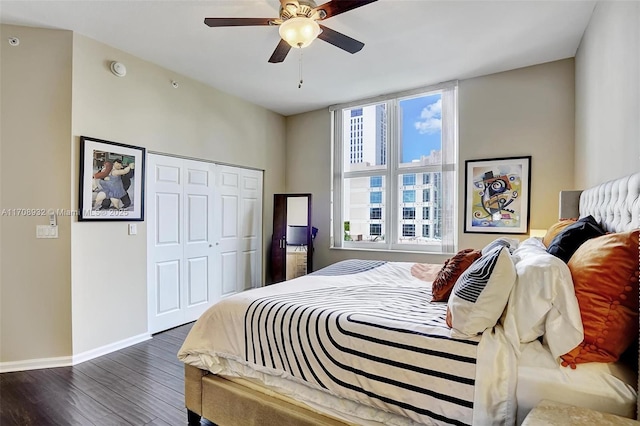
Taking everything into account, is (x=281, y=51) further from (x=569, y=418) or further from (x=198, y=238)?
(x=569, y=418)

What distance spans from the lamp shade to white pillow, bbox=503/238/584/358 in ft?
6.11

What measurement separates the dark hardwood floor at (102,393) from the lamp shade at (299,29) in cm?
255

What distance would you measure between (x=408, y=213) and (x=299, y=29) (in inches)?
115

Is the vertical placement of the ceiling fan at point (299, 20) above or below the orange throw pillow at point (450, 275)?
above

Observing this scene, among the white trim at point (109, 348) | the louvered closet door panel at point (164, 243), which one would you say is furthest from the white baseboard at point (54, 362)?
the louvered closet door panel at point (164, 243)

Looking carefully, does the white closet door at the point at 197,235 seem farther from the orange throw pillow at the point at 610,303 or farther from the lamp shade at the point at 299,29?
the orange throw pillow at the point at 610,303

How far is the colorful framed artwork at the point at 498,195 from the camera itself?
3.60 m

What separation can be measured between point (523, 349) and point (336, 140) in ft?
13.3

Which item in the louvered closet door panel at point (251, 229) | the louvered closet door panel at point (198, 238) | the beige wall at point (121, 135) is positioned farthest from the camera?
the louvered closet door panel at point (251, 229)

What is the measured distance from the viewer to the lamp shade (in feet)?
6.89

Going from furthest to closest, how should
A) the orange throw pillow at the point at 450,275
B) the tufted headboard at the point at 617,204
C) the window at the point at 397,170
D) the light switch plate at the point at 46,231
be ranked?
the window at the point at 397,170 → the light switch plate at the point at 46,231 → the orange throw pillow at the point at 450,275 → the tufted headboard at the point at 617,204

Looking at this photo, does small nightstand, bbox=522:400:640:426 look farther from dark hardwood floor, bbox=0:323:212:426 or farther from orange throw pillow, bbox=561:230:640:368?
dark hardwood floor, bbox=0:323:212:426

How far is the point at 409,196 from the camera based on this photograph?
4430 mm

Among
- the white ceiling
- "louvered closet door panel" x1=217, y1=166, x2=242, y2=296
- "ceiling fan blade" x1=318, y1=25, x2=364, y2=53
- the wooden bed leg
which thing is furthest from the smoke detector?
the wooden bed leg
